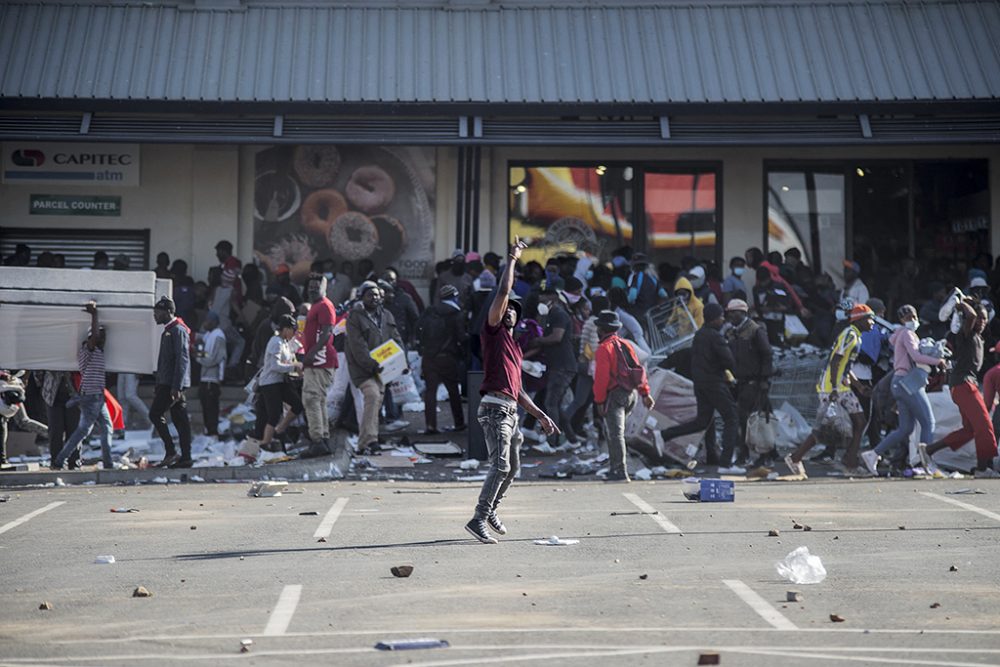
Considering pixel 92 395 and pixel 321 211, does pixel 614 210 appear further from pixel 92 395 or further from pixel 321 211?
pixel 92 395

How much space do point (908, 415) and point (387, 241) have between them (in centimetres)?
1065

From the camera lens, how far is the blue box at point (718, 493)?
46.4 ft

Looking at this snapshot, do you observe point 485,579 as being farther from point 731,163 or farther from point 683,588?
point 731,163

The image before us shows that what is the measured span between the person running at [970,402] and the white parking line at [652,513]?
4179mm

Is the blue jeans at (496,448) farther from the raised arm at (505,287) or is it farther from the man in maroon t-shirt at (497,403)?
the raised arm at (505,287)

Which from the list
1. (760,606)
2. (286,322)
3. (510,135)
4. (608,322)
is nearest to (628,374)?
(608,322)

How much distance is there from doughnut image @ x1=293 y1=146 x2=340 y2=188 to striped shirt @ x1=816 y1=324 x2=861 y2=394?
1055cm

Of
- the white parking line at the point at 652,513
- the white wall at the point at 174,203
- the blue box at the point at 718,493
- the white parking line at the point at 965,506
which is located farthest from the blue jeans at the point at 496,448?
the white wall at the point at 174,203

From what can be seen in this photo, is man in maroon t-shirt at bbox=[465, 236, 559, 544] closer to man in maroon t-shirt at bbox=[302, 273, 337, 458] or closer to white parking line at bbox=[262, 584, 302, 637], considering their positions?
white parking line at bbox=[262, 584, 302, 637]

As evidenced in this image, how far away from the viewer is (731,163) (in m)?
25.2

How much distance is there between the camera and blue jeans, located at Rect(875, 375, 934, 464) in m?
16.8

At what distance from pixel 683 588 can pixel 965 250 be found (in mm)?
17772

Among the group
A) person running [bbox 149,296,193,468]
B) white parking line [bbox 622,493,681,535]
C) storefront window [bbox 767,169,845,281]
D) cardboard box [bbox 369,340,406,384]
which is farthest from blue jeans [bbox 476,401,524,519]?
storefront window [bbox 767,169,845,281]

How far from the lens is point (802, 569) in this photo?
9344 millimetres
